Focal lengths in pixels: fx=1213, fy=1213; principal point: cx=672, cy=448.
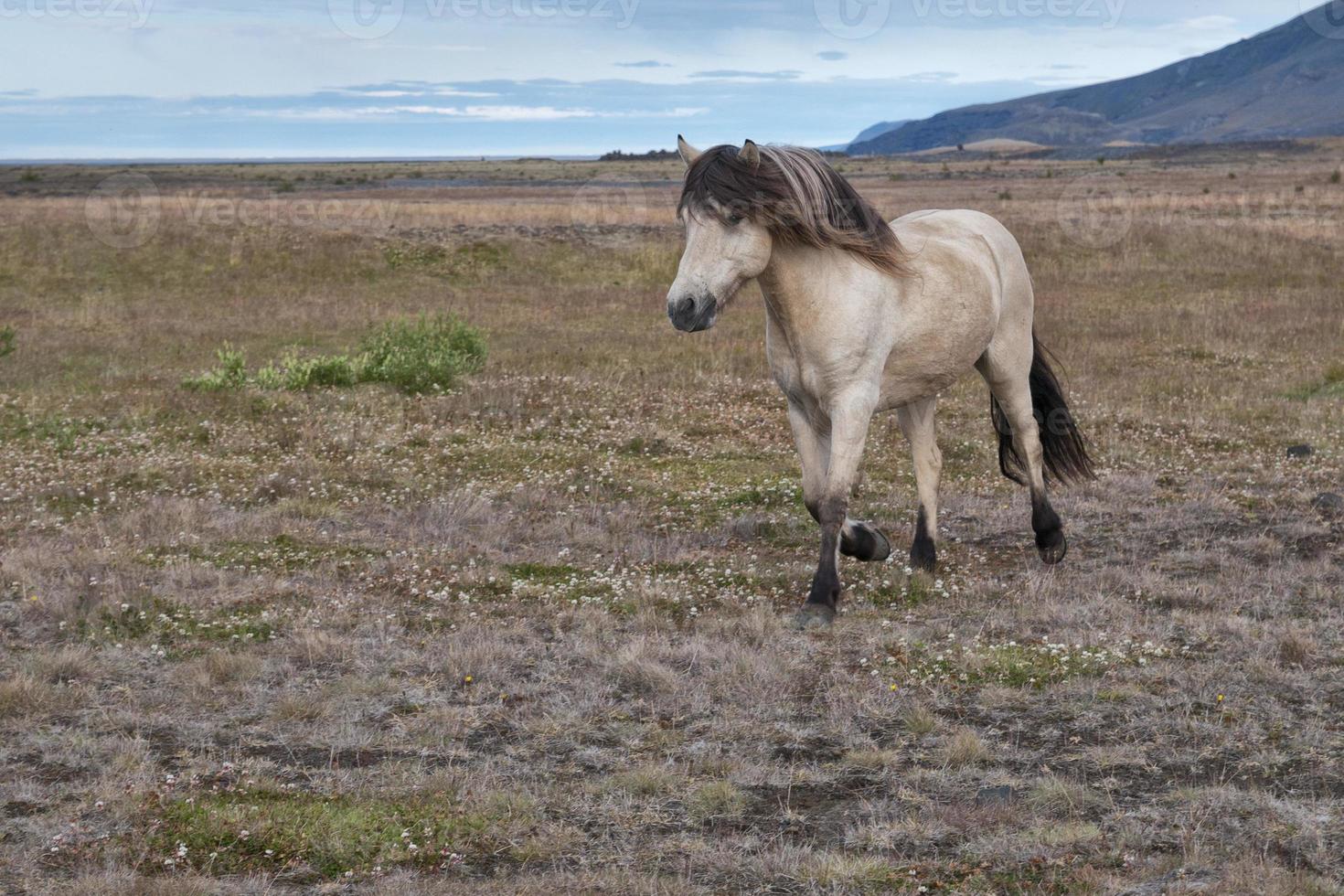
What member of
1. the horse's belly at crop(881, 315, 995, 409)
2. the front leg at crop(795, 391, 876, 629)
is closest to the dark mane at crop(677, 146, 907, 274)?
the horse's belly at crop(881, 315, 995, 409)

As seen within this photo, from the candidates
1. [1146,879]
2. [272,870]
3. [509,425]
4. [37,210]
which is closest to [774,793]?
[1146,879]

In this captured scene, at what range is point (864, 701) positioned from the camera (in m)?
6.65

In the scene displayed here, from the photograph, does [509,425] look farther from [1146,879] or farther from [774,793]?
[1146,879]

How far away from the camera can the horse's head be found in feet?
24.0

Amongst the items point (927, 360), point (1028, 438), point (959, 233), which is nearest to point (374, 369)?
point (959, 233)

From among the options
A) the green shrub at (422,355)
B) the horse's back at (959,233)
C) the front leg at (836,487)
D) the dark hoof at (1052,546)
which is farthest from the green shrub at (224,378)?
the dark hoof at (1052,546)

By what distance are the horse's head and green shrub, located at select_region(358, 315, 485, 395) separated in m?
9.81

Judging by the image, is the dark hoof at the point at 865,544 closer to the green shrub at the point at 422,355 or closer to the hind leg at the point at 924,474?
the hind leg at the point at 924,474

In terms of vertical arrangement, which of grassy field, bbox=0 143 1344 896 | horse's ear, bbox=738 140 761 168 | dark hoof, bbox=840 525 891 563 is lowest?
grassy field, bbox=0 143 1344 896

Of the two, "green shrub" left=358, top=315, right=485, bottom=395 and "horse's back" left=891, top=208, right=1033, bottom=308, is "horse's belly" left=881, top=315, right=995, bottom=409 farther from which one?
"green shrub" left=358, top=315, right=485, bottom=395

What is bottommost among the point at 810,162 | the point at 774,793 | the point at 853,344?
the point at 774,793

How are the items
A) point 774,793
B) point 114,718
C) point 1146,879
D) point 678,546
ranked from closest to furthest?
1. point 1146,879
2. point 774,793
3. point 114,718
4. point 678,546

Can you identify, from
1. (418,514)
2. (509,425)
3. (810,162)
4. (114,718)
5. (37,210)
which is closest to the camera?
(114,718)

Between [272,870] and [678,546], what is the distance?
5.44m
